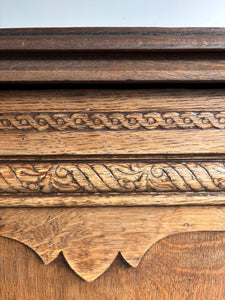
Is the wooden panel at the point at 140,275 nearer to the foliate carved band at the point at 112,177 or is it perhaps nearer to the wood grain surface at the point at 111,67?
the foliate carved band at the point at 112,177

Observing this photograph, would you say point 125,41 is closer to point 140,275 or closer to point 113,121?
point 113,121

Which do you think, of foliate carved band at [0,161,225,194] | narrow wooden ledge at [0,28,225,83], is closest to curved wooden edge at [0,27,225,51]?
narrow wooden ledge at [0,28,225,83]

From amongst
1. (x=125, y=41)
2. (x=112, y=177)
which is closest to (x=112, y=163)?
(x=112, y=177)

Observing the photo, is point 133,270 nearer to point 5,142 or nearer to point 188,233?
point 188,233

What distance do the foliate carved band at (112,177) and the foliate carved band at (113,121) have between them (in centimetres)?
4

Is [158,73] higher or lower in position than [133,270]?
higher

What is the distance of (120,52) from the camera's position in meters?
0.28

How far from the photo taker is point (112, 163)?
0.31 m

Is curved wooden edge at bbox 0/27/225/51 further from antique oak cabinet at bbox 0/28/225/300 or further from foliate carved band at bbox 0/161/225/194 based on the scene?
foliate carved band at bbox 0/161/225/194

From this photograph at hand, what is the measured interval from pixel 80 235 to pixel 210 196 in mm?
137

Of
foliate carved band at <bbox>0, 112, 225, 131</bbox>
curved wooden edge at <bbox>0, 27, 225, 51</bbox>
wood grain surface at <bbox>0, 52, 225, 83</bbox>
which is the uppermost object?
curved wooden edge at <bbox>0, 27, 225, 51</bbox>

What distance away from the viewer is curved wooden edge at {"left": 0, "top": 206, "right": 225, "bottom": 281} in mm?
312

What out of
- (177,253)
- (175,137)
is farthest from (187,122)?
(177,253)

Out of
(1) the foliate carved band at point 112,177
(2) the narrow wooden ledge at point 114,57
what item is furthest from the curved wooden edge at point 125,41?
(1) the foliate carved band at point 112,177
